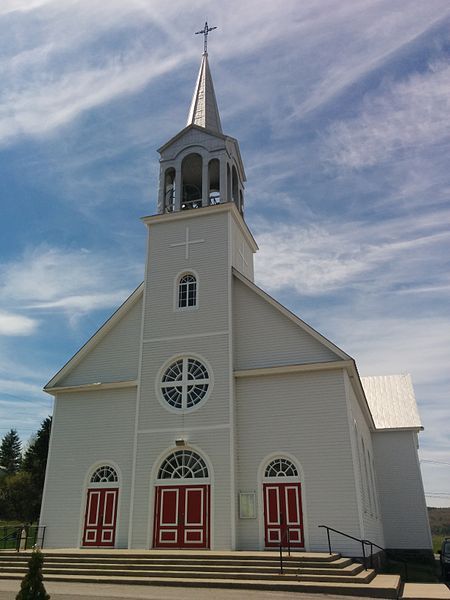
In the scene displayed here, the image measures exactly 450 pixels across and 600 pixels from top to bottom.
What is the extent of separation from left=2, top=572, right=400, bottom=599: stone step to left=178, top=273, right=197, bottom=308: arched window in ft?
31.4

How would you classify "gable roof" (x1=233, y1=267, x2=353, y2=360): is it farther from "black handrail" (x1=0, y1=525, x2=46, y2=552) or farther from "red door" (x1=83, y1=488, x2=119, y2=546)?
"black handrail" (x1=0, y1=525, x2=46, y2=552)

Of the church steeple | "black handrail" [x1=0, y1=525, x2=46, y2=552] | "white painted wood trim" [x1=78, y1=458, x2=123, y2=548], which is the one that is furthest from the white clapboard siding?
"black handrail" [x1=0, y1=525, x2=46, y2=552]

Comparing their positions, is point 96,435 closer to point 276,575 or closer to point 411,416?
point 276,575

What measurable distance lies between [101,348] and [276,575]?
10.9 m

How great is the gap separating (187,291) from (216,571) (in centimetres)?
998

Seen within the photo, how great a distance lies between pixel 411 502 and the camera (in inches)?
1018

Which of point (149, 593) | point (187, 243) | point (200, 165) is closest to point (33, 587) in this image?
point (149, 593)

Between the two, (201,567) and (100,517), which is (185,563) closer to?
(201,567)

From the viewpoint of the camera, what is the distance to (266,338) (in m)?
18.2

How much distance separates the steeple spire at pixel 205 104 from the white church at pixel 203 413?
51.5 inches

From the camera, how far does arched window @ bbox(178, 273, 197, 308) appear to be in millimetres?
19594

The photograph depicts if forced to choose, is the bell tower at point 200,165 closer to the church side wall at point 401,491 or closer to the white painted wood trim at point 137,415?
the white painted wood trim at point 137,415

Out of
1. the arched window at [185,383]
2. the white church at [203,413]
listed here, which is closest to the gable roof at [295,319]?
the white church at [203,413]

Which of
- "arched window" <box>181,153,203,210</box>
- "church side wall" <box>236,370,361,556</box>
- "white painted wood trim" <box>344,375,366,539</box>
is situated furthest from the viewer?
"arched window" <box>181,153,203,210</box>
